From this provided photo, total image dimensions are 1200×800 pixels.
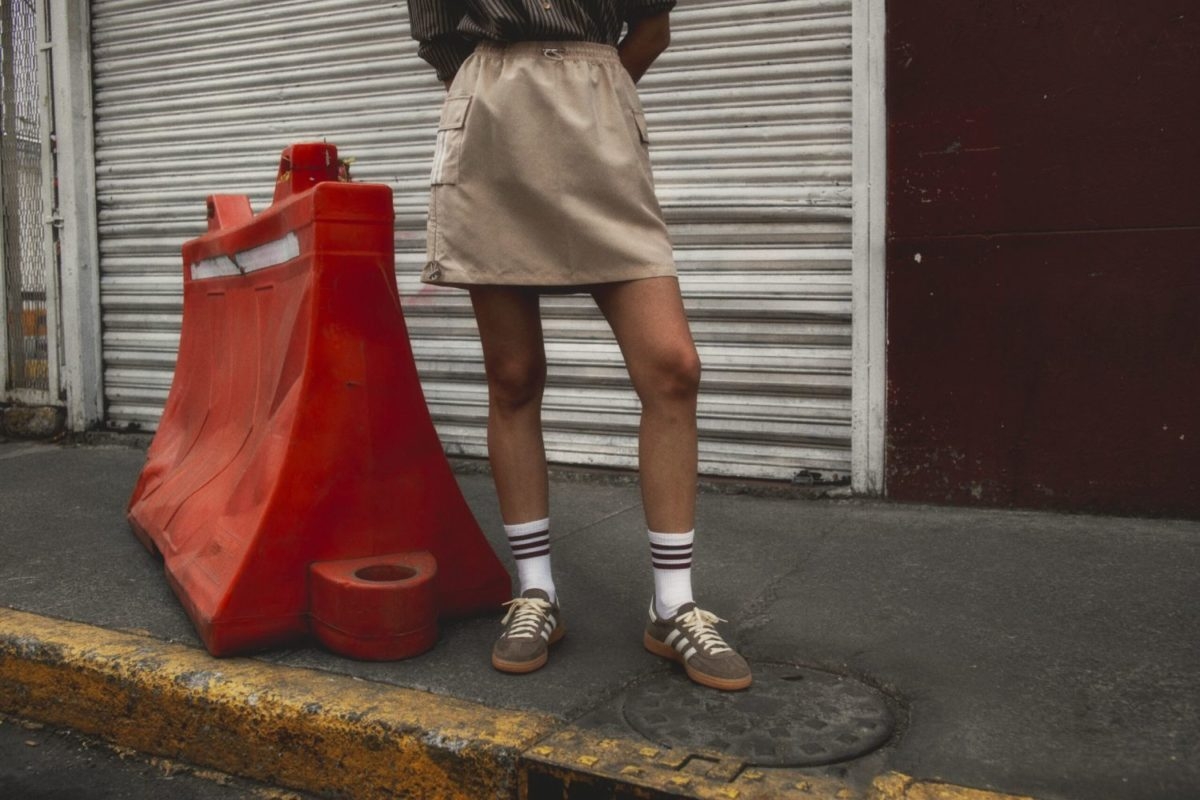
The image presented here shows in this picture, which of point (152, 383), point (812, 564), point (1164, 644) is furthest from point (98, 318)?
point (1164, 644)

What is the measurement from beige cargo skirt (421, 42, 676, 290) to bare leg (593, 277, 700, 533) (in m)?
0.07

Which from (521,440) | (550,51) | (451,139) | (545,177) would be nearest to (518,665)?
(521,440)

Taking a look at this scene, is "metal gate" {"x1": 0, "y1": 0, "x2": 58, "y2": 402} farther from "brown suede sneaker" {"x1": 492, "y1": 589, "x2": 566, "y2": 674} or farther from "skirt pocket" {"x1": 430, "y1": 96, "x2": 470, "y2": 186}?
"brown suede sneaker" {"x1": 492, "y1": 589, "x2": 566, "y2": 674}

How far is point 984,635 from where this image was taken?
2.64 meters

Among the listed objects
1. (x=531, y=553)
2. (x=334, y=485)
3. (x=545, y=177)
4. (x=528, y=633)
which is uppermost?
(x=545, y=177)

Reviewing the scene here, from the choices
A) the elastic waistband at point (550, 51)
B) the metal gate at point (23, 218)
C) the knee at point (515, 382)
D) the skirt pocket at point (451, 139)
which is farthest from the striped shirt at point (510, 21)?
the metal gate at point (23, 218)

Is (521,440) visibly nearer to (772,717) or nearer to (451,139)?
(451,139)

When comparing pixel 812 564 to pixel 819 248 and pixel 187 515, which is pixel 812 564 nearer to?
pixel 819 248

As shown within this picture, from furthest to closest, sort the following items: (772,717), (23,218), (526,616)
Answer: (23,218) → (526,616) → (772,717)

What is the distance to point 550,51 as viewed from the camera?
2.47 m

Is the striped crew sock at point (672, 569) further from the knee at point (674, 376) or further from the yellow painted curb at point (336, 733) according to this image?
the yellow painted curb at point (336, 733)

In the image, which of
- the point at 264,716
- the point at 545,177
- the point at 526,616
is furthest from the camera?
the point at 526,616

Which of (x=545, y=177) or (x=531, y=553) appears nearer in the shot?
(x=545, y=177)

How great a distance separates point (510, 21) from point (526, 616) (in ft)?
4.28
